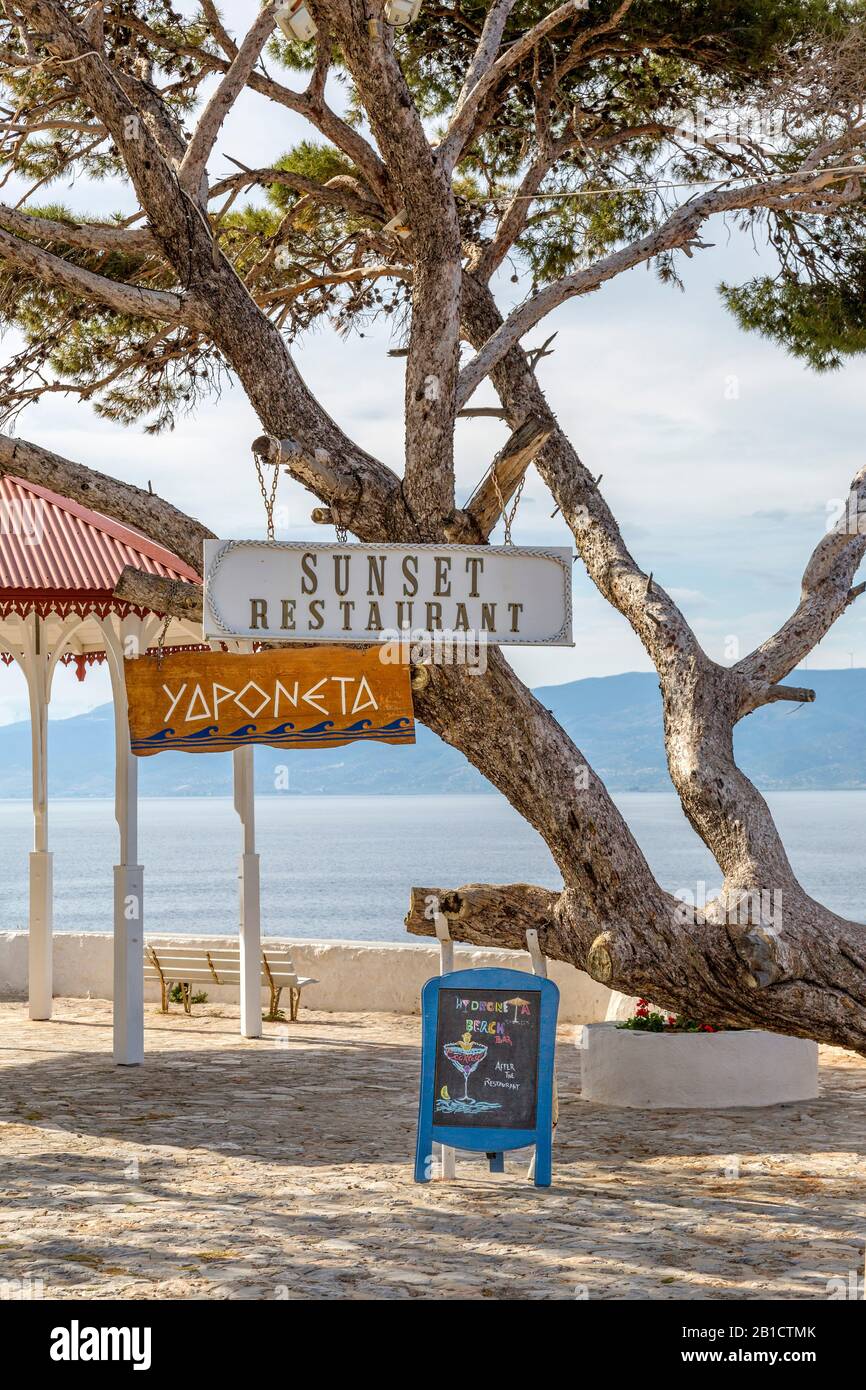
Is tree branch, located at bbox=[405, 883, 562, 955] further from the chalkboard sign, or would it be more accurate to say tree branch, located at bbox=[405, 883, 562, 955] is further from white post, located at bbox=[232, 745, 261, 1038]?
white post, located at bbox=[232, 745, 261, 1038]

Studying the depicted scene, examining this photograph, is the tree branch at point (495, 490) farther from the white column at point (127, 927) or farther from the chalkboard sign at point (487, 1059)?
the white column at point (127, 927)

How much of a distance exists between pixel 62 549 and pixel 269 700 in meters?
5.07

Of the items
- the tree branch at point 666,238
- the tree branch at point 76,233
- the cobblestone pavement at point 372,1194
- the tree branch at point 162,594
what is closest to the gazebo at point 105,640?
the cobblestone pavement at point 372,1194

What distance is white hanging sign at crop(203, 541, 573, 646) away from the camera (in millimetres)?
5652

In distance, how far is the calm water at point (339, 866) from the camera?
216 feet

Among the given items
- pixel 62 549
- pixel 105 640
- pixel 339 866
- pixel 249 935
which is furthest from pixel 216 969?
pixel 339 866

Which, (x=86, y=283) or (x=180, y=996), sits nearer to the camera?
(x=86, y=283)

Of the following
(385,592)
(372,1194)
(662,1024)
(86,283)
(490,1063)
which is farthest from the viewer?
(662,1024)

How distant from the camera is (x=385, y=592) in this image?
5.78 meters

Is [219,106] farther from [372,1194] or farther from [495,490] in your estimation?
[372,1194]

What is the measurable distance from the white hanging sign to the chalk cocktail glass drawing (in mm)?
2593

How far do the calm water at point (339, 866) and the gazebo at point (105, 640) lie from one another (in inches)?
1489

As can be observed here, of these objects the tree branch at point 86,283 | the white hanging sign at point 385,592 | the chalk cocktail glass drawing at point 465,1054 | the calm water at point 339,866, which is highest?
the tree branch at point 86,283

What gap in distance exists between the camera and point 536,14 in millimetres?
8969
